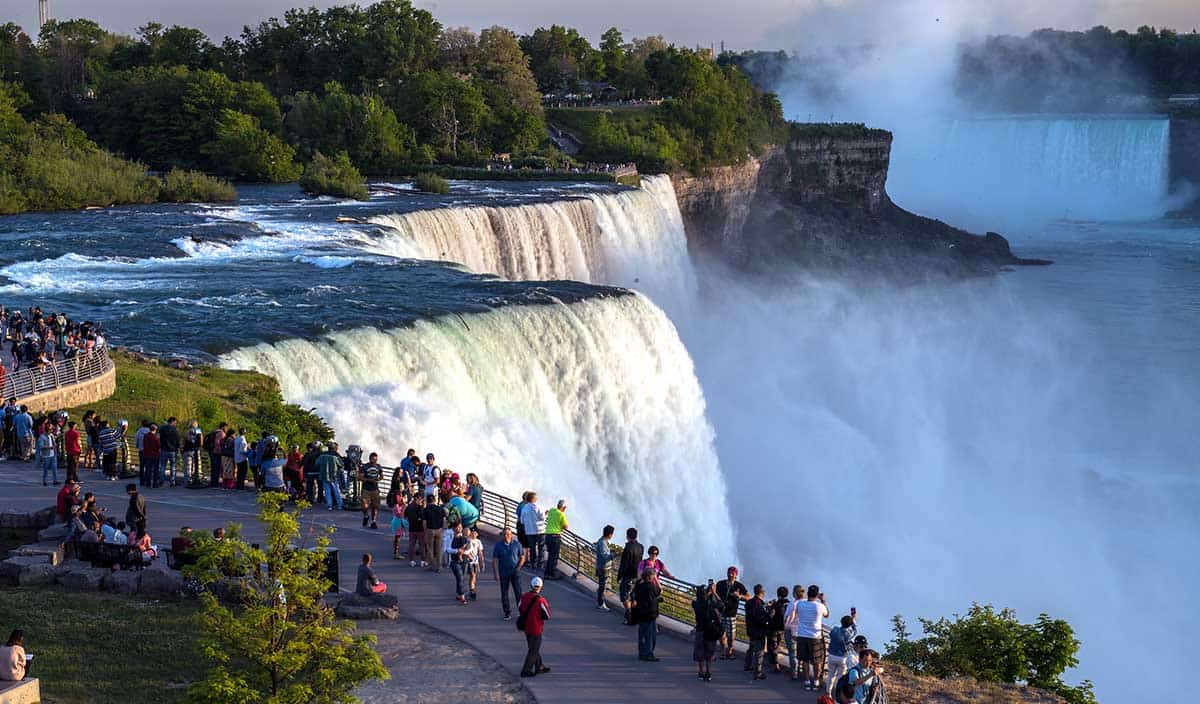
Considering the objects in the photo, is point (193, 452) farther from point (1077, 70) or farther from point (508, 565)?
point (1077, 70)

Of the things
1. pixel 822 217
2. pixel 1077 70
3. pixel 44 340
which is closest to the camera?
pixel 44 340

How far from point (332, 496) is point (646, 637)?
19.8ft

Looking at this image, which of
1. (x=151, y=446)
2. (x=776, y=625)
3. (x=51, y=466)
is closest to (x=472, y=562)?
(x=776, y=625)

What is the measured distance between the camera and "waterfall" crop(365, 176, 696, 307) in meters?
42.8

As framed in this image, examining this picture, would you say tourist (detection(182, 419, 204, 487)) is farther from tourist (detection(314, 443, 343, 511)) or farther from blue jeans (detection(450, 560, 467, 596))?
blue jeans (detection(450, 560, 467, 596))

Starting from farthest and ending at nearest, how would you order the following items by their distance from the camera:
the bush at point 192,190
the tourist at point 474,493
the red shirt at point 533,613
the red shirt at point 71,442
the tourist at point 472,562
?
1. the bush at point 192,190
2. the red shirt at point 71,442
3. the tourist at point 474,493
4. the tourist at point 472,562
5. the red shirt at point 533,613

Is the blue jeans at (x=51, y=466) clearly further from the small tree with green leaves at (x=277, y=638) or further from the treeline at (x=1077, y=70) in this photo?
the treeline at (x=1077, y=70)

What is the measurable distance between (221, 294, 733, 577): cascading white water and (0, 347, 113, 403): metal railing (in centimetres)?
275

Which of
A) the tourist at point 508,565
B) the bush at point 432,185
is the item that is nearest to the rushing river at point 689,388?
the bush at point 432,185

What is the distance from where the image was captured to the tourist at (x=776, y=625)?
43.1 ft

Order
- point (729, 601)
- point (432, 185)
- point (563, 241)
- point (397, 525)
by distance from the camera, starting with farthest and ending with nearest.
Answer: point (432, 185), point (563, 241), point (397, 525), point (729, 601)

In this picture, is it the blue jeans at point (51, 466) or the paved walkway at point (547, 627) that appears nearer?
the paved walkway at point (547, 627)

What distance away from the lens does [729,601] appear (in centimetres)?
1342

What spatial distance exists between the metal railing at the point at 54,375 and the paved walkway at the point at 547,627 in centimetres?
303
